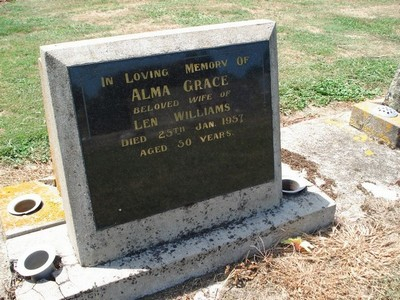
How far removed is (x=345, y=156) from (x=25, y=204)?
10.9ft

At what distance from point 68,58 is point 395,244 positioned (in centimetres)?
283

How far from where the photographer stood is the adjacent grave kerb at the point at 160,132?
110 inches

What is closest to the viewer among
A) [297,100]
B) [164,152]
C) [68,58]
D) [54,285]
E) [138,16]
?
[68,58]

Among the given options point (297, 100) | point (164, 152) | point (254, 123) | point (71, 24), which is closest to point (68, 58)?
point (164, 152)

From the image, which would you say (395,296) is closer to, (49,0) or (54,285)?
(54,285)

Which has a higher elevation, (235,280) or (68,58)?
(68,58)

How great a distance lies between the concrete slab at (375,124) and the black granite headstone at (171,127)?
2.22m

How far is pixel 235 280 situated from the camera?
10.8ft

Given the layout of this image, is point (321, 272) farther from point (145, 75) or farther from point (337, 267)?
point (145, 75)

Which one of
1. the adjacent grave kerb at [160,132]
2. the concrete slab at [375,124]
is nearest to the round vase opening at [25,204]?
the adjacent grave kerb at [160,132]

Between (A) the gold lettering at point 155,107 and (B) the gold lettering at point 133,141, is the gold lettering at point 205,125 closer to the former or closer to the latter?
(A) the gold lettering at point 155,107

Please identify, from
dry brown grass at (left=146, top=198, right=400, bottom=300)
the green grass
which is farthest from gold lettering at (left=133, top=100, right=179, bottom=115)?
the green grass

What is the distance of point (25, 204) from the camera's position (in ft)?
12.2

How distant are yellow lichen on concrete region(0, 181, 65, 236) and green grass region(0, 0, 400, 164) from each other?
125cm
